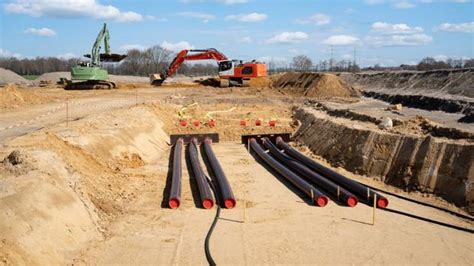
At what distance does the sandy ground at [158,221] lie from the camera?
9.16 metres

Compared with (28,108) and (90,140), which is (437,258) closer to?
(90,140)

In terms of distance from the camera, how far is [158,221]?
11805mm

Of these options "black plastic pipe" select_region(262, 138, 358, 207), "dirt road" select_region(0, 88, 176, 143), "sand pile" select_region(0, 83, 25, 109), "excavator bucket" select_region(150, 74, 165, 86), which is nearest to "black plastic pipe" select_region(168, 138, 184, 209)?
"black plastic pipe" select_region(262, 138, 358, 207)

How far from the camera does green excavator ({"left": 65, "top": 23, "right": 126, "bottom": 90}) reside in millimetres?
41906

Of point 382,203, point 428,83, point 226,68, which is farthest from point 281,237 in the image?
point 226,68

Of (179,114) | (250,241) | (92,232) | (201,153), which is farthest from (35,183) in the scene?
(179,114)

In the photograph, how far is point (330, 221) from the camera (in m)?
11.9

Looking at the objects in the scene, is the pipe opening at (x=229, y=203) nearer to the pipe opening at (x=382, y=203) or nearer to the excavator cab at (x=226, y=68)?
the pipe opening at (x=382, y=203)

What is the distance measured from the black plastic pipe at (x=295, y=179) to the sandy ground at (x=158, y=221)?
0.27 metres

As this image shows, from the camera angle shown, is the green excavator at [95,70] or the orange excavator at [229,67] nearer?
the green excavator at [95,70]

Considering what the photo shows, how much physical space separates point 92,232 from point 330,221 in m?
5.55

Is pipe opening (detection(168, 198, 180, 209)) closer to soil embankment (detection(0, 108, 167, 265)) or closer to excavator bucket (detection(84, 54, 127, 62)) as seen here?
soil embankment (detection(0, 108, 167, 265))

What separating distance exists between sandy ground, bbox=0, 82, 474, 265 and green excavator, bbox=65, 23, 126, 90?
25059mm

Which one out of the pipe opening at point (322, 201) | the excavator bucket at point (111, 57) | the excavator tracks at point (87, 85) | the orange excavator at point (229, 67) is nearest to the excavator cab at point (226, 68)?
the orange excavator at point (229, 67)
